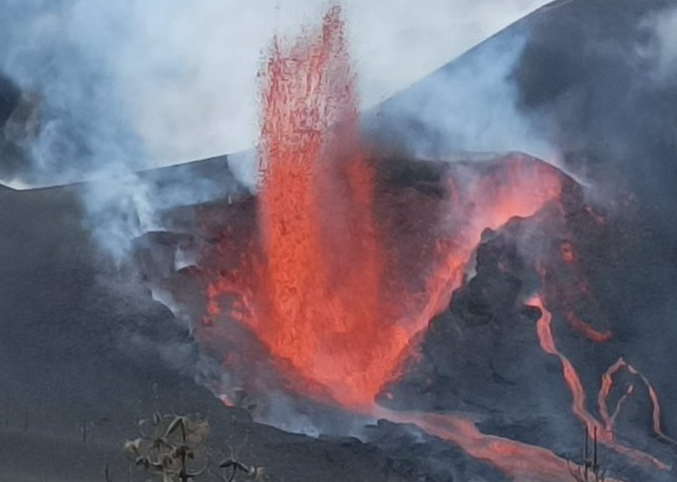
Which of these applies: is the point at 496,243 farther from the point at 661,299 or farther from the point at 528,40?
the point at 528,40

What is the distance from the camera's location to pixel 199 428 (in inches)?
202

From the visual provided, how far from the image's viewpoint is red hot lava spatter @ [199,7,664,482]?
69.6 feet

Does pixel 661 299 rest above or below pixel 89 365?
above

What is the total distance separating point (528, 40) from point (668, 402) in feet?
32.5

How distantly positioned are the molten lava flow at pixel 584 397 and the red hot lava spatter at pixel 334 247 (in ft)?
0.78

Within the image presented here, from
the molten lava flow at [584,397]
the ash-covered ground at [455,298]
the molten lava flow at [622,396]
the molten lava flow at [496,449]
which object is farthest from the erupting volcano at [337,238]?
the molten lava flow at [622,396]

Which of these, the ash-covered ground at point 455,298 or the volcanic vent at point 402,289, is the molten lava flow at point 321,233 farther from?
the ash-covered ground at point 455,298

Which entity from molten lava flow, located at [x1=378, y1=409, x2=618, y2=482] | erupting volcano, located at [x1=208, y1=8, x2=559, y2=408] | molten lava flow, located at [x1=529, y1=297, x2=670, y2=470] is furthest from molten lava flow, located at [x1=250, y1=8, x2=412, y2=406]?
molten lava flow, located at [x1=529, y1=297, x2=670, y2=470]

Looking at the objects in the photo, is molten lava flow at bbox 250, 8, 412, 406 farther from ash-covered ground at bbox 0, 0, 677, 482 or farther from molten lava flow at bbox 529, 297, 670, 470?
molten lava flow at bbox 529, 297, 670, 470

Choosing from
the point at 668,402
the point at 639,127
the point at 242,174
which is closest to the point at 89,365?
the point at 242,174

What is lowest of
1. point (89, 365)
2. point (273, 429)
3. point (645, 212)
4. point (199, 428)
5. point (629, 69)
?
point (199, 428)

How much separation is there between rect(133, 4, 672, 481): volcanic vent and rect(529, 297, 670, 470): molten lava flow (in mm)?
35

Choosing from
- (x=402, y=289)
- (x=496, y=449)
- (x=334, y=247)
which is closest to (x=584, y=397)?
(x=496, y=449)

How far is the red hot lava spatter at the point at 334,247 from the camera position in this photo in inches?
835
